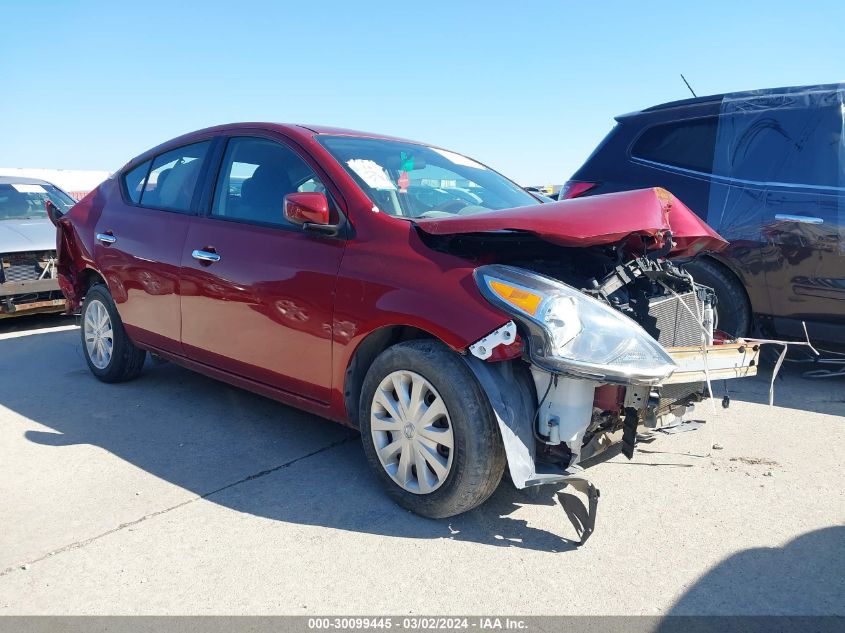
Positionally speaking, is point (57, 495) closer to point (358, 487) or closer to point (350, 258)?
point (358, 487)

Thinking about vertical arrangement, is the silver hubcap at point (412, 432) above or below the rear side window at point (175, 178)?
below

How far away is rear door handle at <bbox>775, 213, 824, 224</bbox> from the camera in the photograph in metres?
4.43

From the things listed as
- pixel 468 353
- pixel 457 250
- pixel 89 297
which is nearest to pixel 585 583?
pixel 468 353

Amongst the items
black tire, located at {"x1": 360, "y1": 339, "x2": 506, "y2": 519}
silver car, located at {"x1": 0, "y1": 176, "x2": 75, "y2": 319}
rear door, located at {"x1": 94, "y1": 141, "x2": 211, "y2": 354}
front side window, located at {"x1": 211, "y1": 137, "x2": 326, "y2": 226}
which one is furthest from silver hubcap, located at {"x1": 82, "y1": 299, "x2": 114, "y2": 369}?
black tire, located at {"x1": 360, "y1": 339, "x2": 506, "y2": 519}

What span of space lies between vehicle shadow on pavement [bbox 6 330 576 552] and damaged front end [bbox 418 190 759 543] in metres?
0.33

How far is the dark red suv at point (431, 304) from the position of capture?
2619 millimetres

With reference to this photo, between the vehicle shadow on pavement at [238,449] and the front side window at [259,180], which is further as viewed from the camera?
the front side window at [259,180]

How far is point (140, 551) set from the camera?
8.86 ft

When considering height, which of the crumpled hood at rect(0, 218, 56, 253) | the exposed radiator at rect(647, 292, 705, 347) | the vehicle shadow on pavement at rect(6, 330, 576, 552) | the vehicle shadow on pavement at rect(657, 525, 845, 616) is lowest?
the vehicle shadow on pavement at rect(6, 330, 576, 552)

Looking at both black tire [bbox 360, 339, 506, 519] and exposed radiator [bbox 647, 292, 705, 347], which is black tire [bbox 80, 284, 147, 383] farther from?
exposed radiator [bbox 647, 292, 705, 347]

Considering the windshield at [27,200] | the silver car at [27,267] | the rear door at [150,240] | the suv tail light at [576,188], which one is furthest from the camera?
the windshield at [27,200]

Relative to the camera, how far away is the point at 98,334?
4961 mm

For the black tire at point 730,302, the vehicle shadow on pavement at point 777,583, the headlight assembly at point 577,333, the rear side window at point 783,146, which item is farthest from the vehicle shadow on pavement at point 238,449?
the rear side window at point 783,146

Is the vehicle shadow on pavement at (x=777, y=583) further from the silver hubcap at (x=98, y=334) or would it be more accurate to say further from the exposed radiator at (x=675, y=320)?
the silver hubcap at (x=98, y=334)
